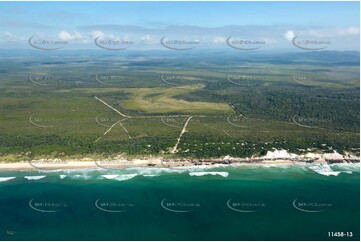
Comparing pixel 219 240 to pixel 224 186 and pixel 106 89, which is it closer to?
pixel 224 186

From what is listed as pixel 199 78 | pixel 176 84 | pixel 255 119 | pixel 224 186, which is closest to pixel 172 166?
pixel 224 186

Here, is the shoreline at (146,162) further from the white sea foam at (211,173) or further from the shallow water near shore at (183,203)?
the white sea foam at (211,173)

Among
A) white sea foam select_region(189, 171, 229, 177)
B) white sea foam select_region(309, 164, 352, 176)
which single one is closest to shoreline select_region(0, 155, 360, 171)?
white sea foam select_region(309, 164, 352, 176)

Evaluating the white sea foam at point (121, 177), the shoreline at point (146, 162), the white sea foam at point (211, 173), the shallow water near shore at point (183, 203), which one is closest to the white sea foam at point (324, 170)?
the shallow water near shore at point (183, 203)

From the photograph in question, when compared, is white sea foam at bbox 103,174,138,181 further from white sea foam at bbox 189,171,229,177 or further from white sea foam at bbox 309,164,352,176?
white sea foam at bbox 309,164,352,176

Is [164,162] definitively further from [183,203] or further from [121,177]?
[183,203]

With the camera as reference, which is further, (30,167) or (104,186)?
(30,167)

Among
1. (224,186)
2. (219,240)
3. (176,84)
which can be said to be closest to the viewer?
(219,240)
